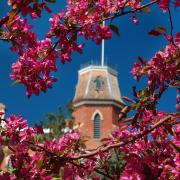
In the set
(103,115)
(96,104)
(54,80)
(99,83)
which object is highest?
(99,83)

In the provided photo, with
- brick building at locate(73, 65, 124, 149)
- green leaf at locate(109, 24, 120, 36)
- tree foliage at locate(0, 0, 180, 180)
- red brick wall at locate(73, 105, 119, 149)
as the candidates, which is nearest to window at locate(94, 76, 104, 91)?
brick building at locate(73, 65, 124, 149)

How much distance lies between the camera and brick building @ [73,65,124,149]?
4481 cm

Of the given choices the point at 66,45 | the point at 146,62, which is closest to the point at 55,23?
the point at 66,45

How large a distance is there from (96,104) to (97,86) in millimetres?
2783

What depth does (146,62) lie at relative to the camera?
338cm

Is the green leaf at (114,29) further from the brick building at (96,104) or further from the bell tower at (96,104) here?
the brick building at (96,104)

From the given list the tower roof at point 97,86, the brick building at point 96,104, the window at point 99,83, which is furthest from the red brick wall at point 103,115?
the window at point 99,83

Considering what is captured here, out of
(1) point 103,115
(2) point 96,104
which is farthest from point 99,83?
(1) point 103,115

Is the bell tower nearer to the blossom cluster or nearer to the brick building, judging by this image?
the brick building

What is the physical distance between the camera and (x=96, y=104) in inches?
1784

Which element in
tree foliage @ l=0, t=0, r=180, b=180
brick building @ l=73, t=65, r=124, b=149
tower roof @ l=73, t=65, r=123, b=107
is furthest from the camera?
tower roof @ l=73, t=65, r=123, b=107

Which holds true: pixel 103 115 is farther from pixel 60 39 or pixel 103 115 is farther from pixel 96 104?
pixel 60 39

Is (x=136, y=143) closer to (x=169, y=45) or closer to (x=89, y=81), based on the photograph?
(x=169, y=45)

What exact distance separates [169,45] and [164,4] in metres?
0.29
